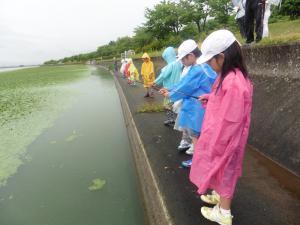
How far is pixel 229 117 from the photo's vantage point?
228 centimetres

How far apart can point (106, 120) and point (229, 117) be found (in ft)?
25.5

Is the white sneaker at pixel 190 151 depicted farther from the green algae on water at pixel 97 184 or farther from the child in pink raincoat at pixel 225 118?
the child in pink raincoat at pixel 225 118

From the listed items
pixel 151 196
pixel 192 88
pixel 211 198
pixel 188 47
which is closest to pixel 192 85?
pixel 192 88

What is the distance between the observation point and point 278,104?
4617 millimetres

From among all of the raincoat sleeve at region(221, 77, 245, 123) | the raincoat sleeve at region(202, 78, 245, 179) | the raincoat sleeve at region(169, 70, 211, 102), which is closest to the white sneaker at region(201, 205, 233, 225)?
the raincoat sleeve at region(202, 78, 245, 179)

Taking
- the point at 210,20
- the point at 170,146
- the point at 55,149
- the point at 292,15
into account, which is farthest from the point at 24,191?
the point at 210,20

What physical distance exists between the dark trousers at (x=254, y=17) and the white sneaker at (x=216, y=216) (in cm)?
458

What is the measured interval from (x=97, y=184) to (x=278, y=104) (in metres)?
3.18

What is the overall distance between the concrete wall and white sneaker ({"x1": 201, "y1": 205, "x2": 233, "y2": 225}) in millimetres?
1496

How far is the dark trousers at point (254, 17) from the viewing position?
624cm

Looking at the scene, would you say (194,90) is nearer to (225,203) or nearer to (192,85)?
(192,85)

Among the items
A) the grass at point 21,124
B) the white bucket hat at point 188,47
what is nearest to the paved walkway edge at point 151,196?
the white bucket hat at point 188,47

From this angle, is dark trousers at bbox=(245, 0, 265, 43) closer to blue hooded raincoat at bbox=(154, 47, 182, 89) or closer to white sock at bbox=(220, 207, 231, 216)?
blue hooded raincoat at bbox=(154, 47, 182, 89)

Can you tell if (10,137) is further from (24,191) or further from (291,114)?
(291,114)
